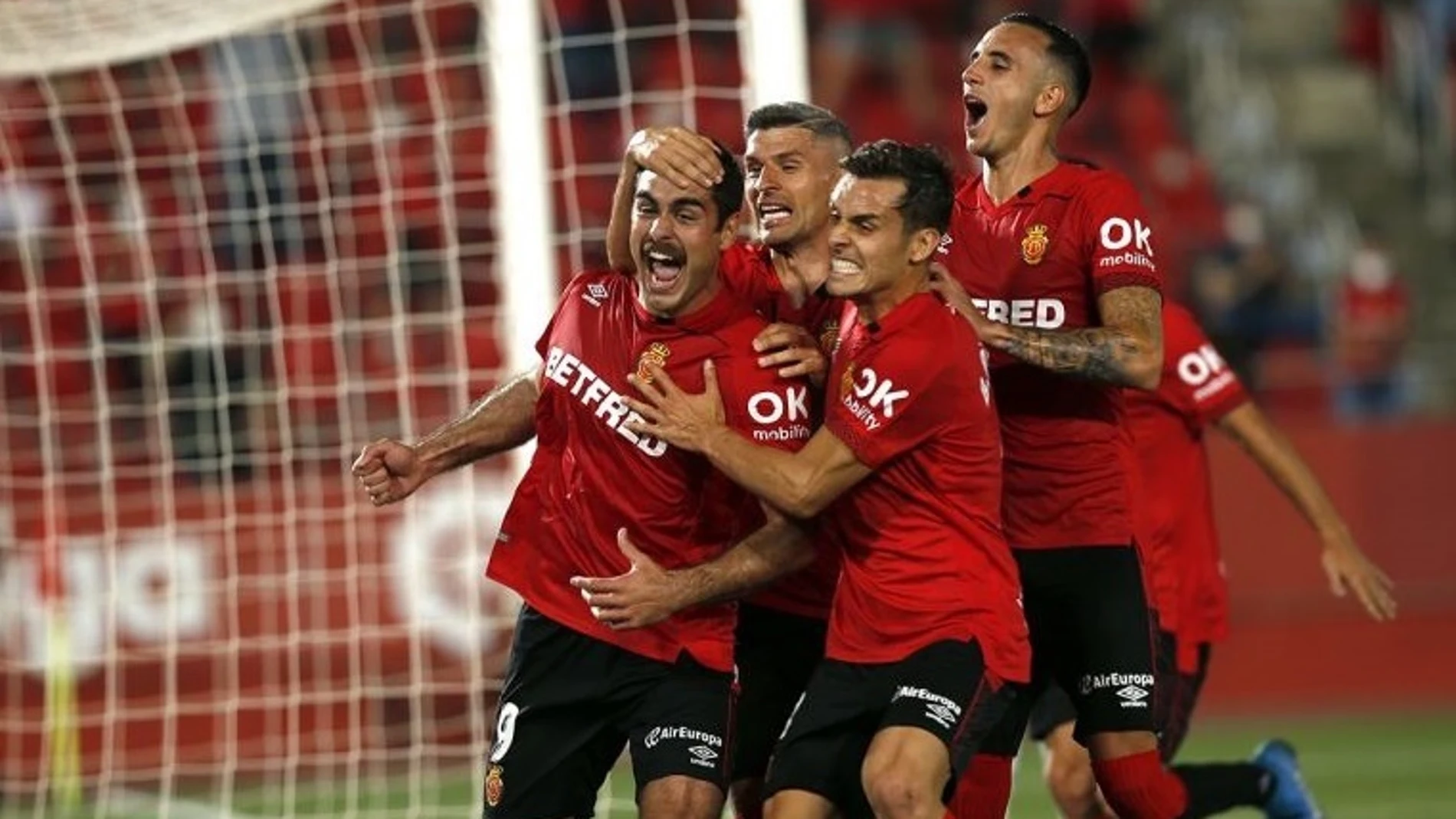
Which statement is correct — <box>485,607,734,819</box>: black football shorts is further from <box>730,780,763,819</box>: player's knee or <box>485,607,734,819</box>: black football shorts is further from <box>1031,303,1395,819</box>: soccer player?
<box>1031,303,1395,819</box>: soccer player

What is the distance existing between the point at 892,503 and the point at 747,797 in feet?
3.92

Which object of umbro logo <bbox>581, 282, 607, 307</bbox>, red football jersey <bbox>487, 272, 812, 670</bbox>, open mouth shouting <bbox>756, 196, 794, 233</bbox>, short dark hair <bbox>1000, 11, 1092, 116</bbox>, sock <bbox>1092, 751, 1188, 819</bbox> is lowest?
sock <bbox>1092, 751, 1188, 819</bbox>

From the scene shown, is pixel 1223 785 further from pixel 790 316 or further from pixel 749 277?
pixel 749 277

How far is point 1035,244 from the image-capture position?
714 centimetres

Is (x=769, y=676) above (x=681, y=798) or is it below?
above

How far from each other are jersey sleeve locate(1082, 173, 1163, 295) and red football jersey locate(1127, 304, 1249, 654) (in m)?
1.51

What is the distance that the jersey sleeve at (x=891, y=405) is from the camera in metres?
6.45

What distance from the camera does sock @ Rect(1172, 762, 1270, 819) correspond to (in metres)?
8.51

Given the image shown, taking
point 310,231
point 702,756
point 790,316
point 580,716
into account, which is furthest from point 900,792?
point 310,231

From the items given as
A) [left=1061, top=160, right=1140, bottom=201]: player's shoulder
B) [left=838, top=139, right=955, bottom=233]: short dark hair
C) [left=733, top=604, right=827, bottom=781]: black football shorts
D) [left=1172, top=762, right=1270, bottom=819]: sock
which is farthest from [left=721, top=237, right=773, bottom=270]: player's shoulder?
[left=1172, top=762, right=1270, bottom=819]: sock

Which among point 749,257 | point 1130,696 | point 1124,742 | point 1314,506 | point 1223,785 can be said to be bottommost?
point 1223,785

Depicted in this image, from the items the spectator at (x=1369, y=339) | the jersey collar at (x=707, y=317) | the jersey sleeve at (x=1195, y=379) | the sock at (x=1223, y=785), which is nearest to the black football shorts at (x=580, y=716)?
the jersey collar at (x=707, y=317)

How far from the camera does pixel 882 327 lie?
21.5ft

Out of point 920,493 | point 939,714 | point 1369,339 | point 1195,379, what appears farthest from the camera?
point 1369,339
